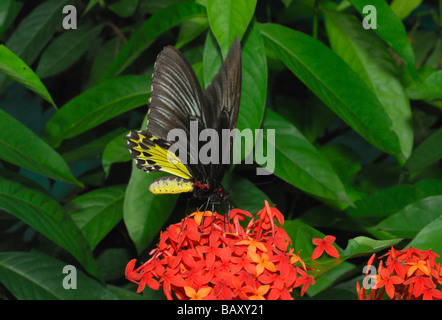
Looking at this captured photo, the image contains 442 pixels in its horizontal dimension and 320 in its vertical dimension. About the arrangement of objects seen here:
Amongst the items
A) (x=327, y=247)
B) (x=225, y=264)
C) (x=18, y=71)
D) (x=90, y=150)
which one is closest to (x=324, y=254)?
(x=327, y=247)

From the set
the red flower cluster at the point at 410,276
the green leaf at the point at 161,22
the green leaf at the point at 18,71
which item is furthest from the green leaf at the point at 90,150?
the red flower cluster at the point at 410,276

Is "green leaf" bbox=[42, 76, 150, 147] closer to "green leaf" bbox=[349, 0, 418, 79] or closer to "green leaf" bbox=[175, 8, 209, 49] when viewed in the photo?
"green leaf" bbox=[175, 8, 209, 49]

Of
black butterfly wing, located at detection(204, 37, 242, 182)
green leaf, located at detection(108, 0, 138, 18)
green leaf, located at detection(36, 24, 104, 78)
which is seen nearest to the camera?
black butterfly wing, located at detection(204, 37, 242, 182)

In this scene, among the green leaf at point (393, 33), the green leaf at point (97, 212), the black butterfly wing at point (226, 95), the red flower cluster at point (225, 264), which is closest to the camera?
the red flower cluster at point (225, 264)

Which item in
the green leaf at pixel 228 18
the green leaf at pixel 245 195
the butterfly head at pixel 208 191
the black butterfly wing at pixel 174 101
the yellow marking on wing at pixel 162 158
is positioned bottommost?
the green leaf at pixel 245 195

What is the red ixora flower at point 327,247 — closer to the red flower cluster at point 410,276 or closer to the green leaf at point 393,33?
the red flower cluster at point 410,276

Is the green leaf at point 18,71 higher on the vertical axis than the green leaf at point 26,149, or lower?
higher

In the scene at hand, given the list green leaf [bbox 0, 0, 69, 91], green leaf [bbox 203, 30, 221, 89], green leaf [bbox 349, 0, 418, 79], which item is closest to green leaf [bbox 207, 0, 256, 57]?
green leaf [bbox 203, 30, 221, 89]
